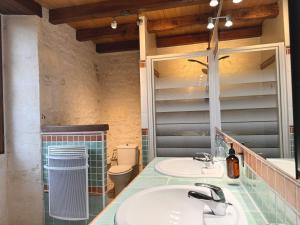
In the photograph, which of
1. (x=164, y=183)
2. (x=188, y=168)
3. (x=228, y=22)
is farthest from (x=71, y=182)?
(x=228, y=22)

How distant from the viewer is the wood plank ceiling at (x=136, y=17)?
237 centimetres

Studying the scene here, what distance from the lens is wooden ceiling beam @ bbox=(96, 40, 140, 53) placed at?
3.74m

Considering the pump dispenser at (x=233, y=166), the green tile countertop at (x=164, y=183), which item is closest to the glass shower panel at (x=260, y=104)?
the pump dispenser at (x=233, y=166)

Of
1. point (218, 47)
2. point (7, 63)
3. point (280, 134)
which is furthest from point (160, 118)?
point (280, 134)

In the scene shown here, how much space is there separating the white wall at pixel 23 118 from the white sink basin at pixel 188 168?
1.55 meters

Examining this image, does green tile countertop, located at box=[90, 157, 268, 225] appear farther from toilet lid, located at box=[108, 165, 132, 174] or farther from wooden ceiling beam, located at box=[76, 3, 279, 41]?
wooden ceiling beam, located at box=[76, 3, 279, 41]

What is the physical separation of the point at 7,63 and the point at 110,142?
2.07m

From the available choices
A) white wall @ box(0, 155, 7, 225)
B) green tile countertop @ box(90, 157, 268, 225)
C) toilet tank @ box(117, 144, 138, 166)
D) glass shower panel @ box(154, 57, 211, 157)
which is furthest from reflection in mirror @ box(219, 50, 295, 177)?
white wall @ box(0, 155, 7, 225)

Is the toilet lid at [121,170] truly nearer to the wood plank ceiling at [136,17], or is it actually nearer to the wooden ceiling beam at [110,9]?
the wood plank ceiling at [136,17]

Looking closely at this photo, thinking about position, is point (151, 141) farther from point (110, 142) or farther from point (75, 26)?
point (75, 26)

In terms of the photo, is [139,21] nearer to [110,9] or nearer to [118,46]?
[110,9]

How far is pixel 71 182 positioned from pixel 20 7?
5.89 ft

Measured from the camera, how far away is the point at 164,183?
1.19 metres

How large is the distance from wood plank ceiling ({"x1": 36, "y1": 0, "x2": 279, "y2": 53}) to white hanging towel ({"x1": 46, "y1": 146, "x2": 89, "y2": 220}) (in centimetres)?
154
